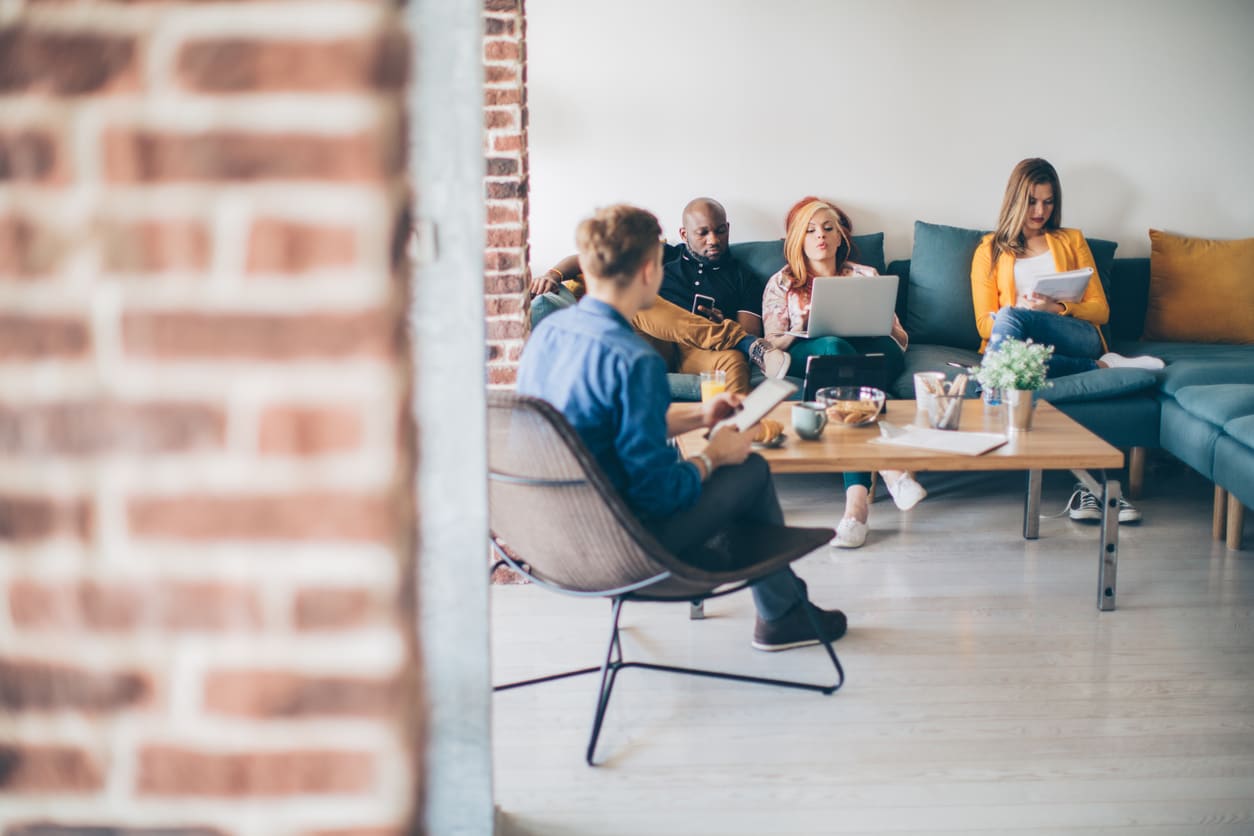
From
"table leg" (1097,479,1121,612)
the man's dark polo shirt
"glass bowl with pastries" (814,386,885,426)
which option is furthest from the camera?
the man's dark polo shirt

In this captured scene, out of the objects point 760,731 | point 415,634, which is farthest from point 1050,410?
point 415,634

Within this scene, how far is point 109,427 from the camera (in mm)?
757

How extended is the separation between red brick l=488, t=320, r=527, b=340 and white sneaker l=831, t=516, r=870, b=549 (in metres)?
1.35

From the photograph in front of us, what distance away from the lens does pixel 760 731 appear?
2.50 m

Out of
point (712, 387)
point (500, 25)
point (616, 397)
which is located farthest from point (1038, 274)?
point (616, 397)

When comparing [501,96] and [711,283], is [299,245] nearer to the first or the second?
[501,96]

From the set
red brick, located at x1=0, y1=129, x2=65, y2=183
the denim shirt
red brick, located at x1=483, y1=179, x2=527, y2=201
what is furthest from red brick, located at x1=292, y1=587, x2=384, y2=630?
red brick, located at x1=483, y1=179, x2=527, y2=201

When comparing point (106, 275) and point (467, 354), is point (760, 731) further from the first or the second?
point (106, 275)

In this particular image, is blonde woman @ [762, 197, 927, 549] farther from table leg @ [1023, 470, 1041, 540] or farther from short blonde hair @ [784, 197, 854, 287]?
table leg @ [1023, 470, 1041, 540]

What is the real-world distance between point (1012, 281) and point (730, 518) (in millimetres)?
2611

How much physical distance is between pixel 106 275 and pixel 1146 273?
16.9 feet

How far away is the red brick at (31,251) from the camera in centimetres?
76

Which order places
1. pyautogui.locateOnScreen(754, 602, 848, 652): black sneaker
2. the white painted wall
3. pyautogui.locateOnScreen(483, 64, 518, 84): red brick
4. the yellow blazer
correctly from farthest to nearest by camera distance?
1. the white painted wall
2. the yellow blazer
3. pyautogui.locateOnScreen(483, 64, 518, 84): red brick
4. pyautogui.locateOnScreen(754, 602, 848, 652): black sneaker

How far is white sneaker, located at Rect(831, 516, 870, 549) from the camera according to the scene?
145 inches
